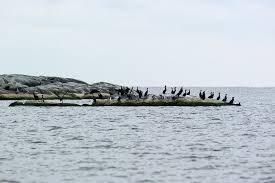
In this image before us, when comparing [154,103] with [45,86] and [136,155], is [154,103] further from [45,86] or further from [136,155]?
[136,155]

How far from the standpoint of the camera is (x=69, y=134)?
5028 centimetres

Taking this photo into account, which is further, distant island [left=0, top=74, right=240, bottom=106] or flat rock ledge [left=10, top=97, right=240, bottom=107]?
distant island [left=0, top=74, right=240, bottom=106]

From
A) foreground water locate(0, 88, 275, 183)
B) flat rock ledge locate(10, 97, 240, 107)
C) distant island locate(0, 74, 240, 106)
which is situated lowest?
foreground water locate(0, 88, 275, 183)

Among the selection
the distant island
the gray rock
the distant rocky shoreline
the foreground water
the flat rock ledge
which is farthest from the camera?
the gray rock

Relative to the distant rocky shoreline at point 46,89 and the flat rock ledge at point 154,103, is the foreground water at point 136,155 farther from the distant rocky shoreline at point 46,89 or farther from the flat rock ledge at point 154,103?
the distant rocky shoreline at point 46,89

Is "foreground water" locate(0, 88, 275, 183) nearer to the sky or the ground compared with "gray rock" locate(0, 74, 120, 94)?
nearer to the ground

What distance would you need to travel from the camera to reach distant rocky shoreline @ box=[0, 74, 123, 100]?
126m

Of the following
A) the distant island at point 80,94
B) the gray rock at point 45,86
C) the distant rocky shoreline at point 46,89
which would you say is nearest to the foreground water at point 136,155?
the distant island at point 80,94

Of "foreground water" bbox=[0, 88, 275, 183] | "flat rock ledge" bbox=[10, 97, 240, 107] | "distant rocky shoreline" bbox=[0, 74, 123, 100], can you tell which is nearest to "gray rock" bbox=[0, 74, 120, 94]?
"distant rocky shoreline" bbox=[0, 74, 123, 100]

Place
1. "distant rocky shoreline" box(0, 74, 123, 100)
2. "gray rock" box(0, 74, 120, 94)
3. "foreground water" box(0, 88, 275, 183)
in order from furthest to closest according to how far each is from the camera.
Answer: "gray rock" box(0, 74, 120, 94)
"distant rocky shoreline" box(0, 74, 123, 100)
"foreground water" box(0, 88, 275, 183)

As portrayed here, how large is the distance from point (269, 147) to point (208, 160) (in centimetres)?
837

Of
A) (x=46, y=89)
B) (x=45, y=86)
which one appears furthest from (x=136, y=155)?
(x=45, y=86)

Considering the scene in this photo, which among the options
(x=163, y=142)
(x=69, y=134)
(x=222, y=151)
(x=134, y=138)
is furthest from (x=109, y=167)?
(x=69, y=134)

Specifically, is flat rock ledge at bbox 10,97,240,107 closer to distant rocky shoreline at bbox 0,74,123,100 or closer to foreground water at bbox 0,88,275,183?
distant rocky shoreline at bbox 0,74,123,100
